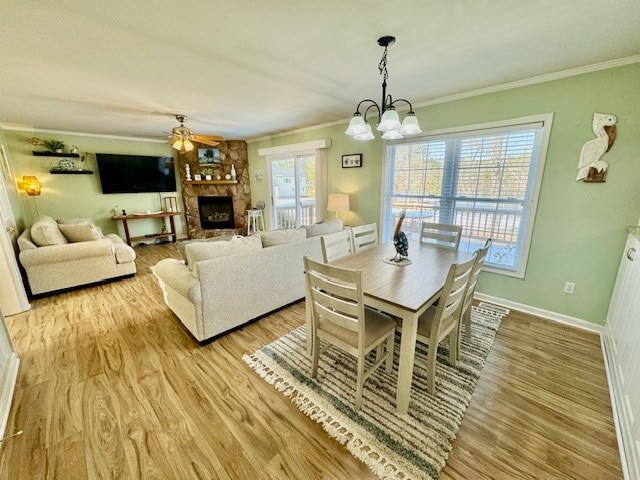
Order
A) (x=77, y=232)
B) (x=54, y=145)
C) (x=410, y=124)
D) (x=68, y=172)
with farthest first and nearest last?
(x=68, y=172)
(x=54, y=145)
(x=77, y=232)
(x=410, y=124)

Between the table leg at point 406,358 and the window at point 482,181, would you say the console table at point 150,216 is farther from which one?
the table leg at point 406,358

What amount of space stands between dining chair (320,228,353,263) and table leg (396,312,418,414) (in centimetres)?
83

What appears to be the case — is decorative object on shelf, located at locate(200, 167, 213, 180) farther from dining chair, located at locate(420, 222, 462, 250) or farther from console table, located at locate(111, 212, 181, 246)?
dining chair, located at locate(420, 222, 462, 250)

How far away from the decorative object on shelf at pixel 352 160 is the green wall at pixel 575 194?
1310 mm

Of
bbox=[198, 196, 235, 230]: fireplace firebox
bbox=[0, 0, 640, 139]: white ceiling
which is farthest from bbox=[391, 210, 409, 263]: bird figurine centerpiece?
bbox=[198, 196, 235, 230]: fireplace firebox

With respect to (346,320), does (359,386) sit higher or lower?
lower

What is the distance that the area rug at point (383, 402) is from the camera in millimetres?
1303

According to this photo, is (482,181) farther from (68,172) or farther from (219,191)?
(68,172)

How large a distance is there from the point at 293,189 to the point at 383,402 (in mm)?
4374

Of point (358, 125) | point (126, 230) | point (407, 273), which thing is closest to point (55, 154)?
point (126, 230)

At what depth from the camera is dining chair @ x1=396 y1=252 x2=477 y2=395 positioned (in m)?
1.41

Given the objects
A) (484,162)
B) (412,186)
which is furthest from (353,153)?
(484,162)

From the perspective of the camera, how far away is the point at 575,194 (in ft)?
7.60

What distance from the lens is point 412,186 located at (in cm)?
340
